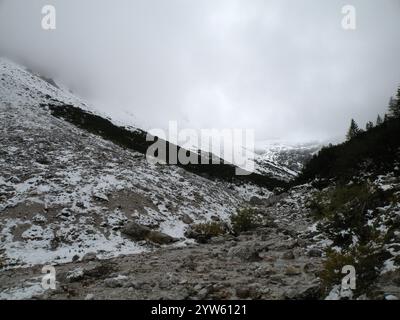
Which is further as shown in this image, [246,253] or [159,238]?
[159,238]

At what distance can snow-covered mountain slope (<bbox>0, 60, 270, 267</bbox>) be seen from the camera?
1594cm

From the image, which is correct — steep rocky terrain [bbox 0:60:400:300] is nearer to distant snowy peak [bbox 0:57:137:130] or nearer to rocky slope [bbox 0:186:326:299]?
rocky slope [bbox 0:186:326:299]

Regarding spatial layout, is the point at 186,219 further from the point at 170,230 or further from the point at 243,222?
the point at 243,222

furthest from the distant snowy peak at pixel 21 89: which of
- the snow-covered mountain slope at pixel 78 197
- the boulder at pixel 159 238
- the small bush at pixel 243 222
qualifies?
the small bush at pixel 243 222

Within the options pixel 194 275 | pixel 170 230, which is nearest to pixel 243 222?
pixel 170 230


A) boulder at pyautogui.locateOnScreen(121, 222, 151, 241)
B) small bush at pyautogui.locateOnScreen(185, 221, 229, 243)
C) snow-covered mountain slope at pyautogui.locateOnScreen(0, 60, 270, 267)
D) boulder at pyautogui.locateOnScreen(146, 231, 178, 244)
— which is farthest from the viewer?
small bush at pyautogui.locateOnScreen(185, 221, 229, 243)

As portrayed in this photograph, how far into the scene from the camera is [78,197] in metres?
20.0

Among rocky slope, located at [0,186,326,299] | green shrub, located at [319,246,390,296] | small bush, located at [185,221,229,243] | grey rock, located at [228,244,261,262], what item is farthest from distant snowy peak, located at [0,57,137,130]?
green shrub, located at [319,246,390,296]

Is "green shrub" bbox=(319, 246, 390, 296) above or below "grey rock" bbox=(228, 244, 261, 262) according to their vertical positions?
above

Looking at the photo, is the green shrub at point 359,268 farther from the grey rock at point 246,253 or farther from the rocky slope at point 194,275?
the grey rock at point 246,253

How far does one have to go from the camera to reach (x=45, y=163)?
24812 millimetres
